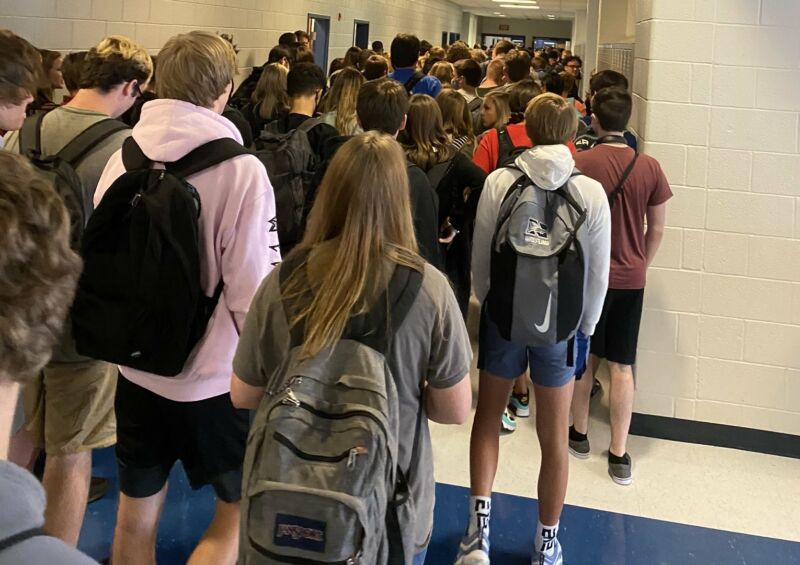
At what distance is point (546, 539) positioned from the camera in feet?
8.22

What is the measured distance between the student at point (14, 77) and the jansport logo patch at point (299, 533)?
143cm

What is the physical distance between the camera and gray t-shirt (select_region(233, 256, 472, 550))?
1.50 metres

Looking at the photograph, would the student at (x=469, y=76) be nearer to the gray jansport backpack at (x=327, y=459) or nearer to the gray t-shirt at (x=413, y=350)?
the gray t-shirt at (x=413, y=350)

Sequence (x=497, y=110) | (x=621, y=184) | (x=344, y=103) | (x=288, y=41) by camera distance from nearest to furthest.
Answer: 1. (x=621, y=184)
2. (x=344, y=103)
3. (x=497, y=110)
4. (x=288, y=41)

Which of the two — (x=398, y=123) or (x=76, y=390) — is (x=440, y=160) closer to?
(x=398, y=123)

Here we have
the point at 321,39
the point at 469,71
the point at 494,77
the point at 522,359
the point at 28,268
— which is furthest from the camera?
the point at 321,39

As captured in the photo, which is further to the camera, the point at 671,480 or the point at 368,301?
the point at 671,480

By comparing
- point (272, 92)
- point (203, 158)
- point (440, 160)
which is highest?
point (272, 92)

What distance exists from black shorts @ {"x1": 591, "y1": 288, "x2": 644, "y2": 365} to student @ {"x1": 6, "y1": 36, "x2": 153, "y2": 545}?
6.38 ft

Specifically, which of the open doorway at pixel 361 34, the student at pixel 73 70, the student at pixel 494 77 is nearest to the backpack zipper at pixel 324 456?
the student at pixel 73 70

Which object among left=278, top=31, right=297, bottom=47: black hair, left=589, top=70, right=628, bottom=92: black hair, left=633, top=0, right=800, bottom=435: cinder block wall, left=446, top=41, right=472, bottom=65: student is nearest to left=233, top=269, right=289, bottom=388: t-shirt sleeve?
left=633, top=0, right=800, bottom=435: cinder block wall

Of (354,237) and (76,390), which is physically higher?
(354,237)

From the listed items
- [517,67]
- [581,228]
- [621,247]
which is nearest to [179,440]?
[581,228]

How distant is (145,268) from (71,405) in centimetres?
71
